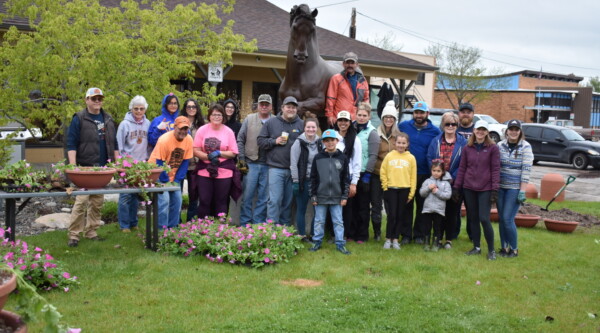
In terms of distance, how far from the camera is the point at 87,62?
27.4 ft

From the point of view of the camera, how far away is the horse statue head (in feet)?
24.3

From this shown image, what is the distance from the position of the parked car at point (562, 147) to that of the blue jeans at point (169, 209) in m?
18.5

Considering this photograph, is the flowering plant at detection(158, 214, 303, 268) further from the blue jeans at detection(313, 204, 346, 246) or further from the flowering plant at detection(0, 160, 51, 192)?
the flowering plant at detection(0, 160, 51, 192)

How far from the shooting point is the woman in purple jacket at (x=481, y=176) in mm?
6770

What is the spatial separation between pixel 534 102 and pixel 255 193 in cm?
5150

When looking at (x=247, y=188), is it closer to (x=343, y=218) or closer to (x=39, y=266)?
(x=343, y=218)

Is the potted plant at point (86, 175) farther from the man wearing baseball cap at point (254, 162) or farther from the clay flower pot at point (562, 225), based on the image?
the clay flower pot at point (562, 225)

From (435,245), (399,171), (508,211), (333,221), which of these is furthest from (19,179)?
(508,211)

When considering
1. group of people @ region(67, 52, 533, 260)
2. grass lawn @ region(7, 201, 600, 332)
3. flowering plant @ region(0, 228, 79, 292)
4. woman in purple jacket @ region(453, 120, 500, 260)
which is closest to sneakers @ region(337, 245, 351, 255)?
group of people @ region(67, 52, 533, 260)

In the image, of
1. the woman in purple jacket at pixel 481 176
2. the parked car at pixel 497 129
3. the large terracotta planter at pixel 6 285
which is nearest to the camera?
the large terracotta planter at pixel 6 285

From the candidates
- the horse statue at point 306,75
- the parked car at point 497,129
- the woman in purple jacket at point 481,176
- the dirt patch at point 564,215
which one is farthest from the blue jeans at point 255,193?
the parked car at point 497,129

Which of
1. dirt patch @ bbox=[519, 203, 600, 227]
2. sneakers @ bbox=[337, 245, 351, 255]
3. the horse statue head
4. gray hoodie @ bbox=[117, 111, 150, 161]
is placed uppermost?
the horse statue head

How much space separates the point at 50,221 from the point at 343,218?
459cm

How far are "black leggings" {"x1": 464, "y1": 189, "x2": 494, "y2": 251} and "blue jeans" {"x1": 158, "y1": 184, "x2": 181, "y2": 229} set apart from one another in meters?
3.79
